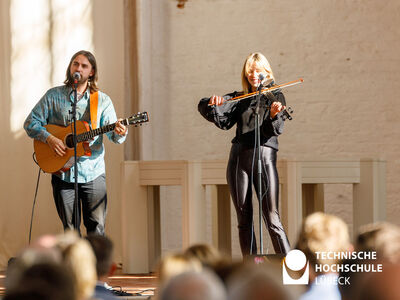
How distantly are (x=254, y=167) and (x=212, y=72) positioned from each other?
2.50m

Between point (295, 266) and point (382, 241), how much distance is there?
624 mm

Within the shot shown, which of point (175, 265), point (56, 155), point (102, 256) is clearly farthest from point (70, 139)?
point (175, 265)

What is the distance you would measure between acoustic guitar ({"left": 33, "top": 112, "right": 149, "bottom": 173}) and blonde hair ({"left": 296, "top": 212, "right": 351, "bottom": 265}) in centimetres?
231

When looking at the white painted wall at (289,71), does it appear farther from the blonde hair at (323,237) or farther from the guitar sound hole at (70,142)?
the blonde hair at (323,237)

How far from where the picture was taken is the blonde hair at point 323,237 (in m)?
2.13

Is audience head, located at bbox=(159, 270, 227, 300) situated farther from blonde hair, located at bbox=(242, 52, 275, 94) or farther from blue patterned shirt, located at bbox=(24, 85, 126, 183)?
blue patterned shirt, located at bbox=(24, 85, 126, 183)

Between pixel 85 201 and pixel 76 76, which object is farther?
pixel 85 201

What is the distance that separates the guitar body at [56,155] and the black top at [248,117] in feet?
2.53

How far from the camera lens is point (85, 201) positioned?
14.7 ft

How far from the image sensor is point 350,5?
256 inches

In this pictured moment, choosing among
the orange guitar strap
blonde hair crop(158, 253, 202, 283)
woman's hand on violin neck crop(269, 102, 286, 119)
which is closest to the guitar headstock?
the orange guitar strap

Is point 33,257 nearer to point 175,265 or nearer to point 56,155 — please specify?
point 175,265

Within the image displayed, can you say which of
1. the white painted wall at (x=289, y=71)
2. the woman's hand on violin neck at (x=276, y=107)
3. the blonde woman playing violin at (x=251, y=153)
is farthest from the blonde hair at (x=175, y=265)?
the white painted wall at (x=289, y=71)

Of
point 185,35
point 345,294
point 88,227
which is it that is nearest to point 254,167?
point 88,227
